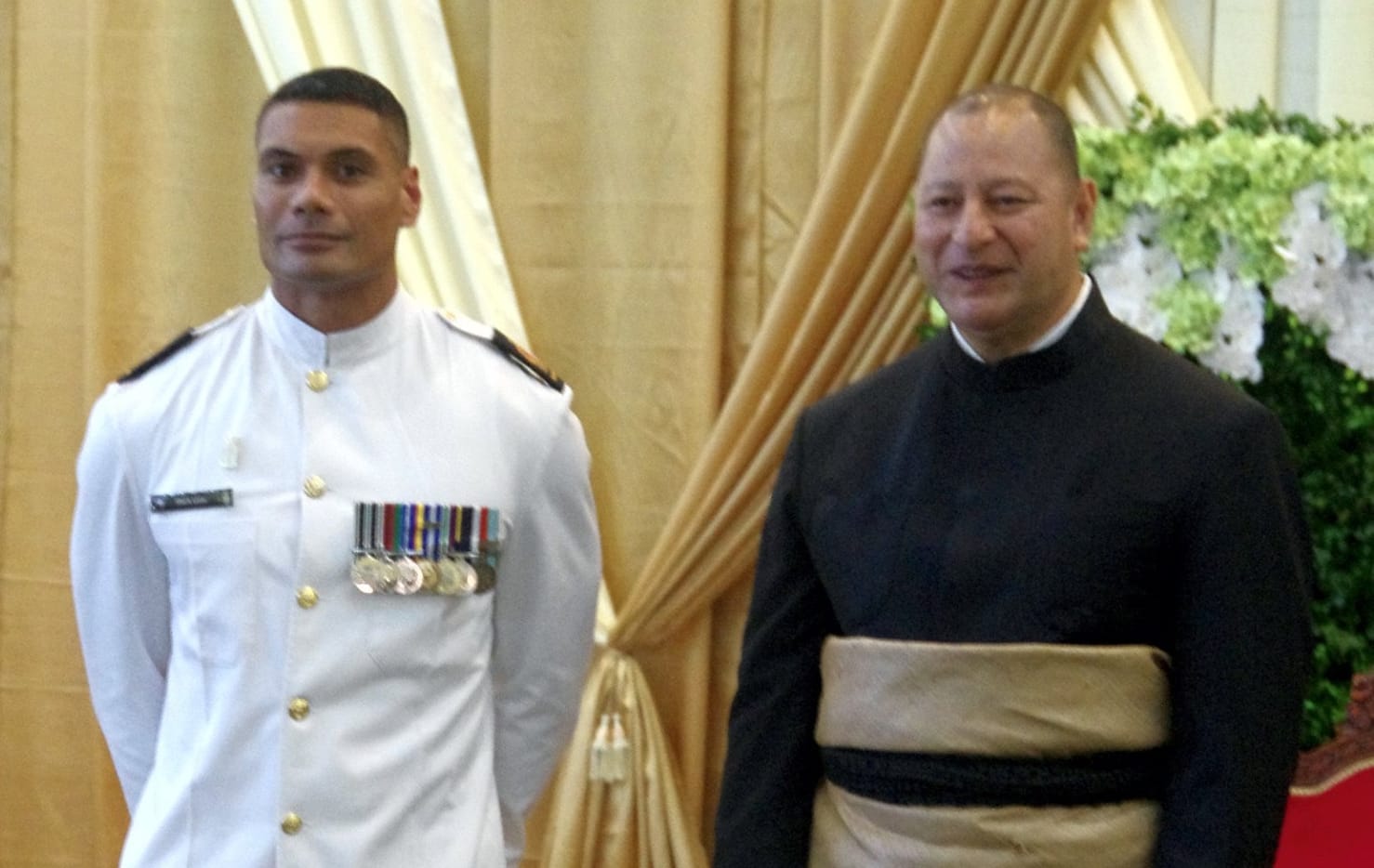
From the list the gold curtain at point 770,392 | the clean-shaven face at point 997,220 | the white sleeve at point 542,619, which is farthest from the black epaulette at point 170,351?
the gold curtain at point 770,392

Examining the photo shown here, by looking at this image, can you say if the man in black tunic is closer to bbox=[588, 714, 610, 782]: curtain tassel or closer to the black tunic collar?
the black tunic collar

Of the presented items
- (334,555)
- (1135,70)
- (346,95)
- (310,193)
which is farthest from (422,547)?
(1135,70)

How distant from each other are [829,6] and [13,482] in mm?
2286

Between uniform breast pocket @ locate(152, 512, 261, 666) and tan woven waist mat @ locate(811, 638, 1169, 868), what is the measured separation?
80 cm

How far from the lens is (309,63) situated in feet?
12.3

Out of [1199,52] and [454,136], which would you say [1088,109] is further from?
[454,136]

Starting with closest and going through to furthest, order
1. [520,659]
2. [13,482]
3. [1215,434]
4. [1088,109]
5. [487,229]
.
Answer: [1215,434] < [520,659] < [1088,109] < [487,229] < [13,482]

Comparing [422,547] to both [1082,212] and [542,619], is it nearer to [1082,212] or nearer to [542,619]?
[542,619]

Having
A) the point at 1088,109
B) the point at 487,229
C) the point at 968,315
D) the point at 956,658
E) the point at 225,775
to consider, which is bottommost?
the point at 225,775

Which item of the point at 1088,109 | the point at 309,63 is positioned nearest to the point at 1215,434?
the point at 1088,109

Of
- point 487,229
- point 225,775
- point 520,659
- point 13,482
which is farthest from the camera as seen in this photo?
point 13,482

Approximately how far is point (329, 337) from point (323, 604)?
347 millimetres

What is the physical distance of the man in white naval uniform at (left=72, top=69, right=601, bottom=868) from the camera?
1.95 metres

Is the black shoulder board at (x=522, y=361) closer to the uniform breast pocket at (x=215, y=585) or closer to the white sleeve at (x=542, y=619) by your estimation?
the white sleeve at (x=542, y=619)
